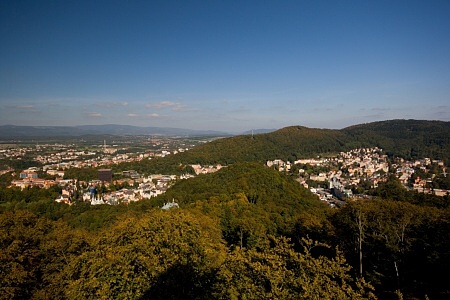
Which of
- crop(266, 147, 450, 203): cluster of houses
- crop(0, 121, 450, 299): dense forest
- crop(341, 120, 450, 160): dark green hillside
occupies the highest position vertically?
crop(341, 120, 450, 160): dark green hillside

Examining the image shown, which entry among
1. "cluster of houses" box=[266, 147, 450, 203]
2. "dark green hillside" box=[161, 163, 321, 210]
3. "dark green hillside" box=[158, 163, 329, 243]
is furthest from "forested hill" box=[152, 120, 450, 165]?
"dark green hillside" box=[158, 163, 329, 243]

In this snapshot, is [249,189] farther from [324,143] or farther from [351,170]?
[324,143]

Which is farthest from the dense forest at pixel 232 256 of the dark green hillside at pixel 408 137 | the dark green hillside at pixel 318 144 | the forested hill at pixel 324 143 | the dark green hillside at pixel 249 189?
the dark green hillside at pixel 408 137

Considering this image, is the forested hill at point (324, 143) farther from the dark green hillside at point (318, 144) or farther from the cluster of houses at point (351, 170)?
the cluster of houses at point (351, 170)

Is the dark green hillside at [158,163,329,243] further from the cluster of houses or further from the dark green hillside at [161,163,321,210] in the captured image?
the cluster of houses

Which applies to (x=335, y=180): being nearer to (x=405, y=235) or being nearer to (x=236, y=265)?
(x=405, y=235)

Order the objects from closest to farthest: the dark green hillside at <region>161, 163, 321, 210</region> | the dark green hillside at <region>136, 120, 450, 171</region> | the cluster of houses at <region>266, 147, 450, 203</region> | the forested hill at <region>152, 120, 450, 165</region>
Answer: the dark green hillside at <region>161, 163, 321, 210</region> → the cluster of houses at <region>266, 147, 450, 203</region> → the dark green hillside at <region>136, 120, 450, 171</region> → the forested hill at <region>152, 120, 450, 165</region>

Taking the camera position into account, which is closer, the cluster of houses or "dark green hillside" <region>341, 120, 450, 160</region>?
the cluster of houses

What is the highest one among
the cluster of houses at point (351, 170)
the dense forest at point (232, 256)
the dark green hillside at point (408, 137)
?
the dark green hillside at point (408, 137)

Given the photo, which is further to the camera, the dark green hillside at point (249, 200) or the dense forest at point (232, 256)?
the dark green hillside at point (249, 200)
